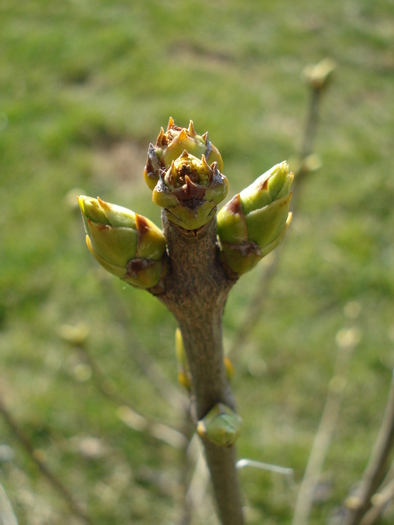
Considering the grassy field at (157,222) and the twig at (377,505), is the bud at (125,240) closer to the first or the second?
the grassy field at (157,222)

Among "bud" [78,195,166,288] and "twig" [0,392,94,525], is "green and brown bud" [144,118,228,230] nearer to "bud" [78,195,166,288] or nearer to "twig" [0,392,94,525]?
"bud" [78,195,166,288]

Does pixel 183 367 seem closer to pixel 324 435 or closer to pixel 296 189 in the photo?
pixel 296 189

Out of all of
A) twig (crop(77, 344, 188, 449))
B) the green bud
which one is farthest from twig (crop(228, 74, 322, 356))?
the green bud

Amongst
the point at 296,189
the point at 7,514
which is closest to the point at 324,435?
the point at 7,514

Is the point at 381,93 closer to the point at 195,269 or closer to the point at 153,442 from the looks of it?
the point at 153,442

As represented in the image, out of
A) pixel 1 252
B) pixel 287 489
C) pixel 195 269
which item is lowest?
pixel 287 489

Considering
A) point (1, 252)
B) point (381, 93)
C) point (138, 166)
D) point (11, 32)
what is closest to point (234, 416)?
point (1, 252)

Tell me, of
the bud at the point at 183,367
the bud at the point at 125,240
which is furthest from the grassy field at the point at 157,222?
the bud at the point at 125,240
